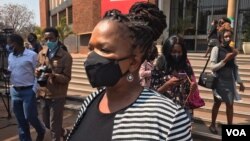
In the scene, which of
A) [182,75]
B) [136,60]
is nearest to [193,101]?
[182,75]

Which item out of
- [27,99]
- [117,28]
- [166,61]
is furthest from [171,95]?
[117,28]

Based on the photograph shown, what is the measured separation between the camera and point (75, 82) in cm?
1021

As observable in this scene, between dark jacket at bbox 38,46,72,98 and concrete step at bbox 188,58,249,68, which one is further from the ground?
dark jacket at bbox 38,46,72,98

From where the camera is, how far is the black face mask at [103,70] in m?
1.31

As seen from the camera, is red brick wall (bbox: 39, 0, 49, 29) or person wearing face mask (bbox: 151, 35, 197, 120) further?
red brick wall (bbox: 39, 0, 49, 29)

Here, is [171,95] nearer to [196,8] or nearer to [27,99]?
[27,99]

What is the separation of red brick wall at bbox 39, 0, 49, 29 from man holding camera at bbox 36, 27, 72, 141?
30064 mm

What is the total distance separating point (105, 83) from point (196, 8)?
13.9 meters

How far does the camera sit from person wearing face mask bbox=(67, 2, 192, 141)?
1223 mm

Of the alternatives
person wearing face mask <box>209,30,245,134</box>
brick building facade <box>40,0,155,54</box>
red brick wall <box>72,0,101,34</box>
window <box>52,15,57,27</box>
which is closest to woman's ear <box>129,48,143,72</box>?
person wearing face mask <box>209,30,245,134</box>

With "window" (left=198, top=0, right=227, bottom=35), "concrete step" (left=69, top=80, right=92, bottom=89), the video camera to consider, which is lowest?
"concrete step" (left=69, top=80, right=92, bottom=89)

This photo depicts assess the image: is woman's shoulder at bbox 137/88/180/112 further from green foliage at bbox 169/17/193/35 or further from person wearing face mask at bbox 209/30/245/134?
green foliage at bbox 169/17/193/35

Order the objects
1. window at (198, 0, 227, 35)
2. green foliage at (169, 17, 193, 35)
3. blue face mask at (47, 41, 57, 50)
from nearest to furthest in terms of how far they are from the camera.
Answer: blue face mask at (47, 41, 57, 50), window at (198, 0, 227, 35), green foliage at (169, 17, 193, 35)

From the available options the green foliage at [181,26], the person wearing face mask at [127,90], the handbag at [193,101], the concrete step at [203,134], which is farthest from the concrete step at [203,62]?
the person wearing face mask at [127,90]
